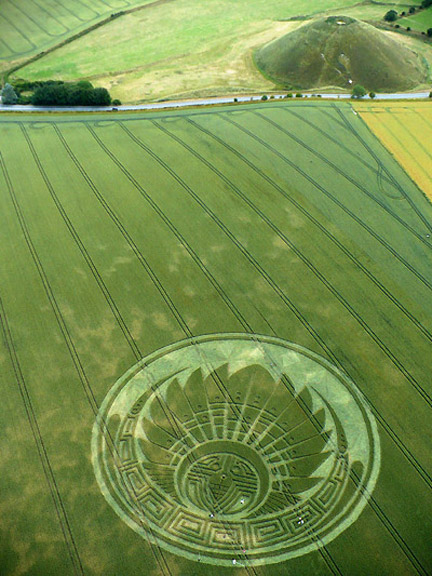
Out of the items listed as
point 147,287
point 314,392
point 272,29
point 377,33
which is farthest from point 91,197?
point 272,29

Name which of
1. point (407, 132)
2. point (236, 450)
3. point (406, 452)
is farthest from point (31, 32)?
point (406, 452)

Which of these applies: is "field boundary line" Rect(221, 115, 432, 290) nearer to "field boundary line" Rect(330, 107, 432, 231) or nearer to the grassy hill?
"field boundary line" Rect(330, 107, 432, 231)

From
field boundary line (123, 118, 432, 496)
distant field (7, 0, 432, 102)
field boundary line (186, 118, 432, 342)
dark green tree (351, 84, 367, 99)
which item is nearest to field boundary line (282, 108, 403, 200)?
field boundary line (186, 118, 432, 342)

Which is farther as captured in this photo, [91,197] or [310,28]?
[310,28]

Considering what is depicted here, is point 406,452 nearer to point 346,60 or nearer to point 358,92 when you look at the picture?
point 358,92

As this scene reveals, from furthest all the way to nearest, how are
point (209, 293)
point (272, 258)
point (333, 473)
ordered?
point (272, 258) → point (209, 293) → point (333, 473)

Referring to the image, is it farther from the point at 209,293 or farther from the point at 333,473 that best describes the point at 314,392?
the point at 209,293
